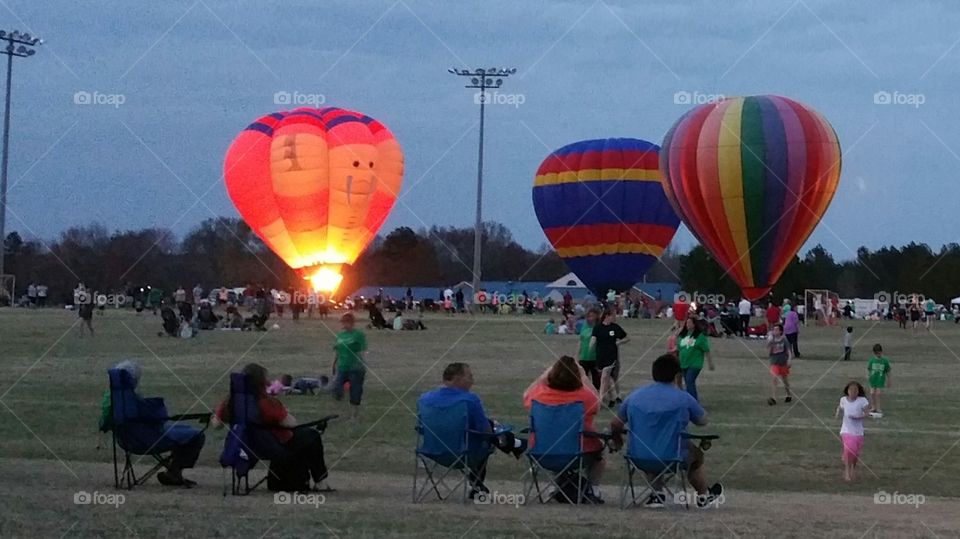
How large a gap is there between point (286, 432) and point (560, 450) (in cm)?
190

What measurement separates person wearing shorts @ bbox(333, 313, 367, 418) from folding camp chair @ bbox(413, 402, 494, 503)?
22.0 ft

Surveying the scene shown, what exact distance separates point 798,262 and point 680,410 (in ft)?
259

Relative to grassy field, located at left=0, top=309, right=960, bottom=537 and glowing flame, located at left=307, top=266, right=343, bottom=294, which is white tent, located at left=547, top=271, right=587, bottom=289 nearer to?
glowing flame, located at left=307, top=266, right=343, bottom=294

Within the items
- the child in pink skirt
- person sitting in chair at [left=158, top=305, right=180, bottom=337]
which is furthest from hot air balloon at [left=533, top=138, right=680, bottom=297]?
the child in pink skirt

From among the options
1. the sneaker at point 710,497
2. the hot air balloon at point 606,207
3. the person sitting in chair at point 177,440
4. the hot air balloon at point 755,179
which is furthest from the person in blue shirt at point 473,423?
the hot air balloon at point 606,207

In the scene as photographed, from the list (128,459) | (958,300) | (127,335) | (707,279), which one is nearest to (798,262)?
(707,279)

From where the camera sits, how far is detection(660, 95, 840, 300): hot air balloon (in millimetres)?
39688

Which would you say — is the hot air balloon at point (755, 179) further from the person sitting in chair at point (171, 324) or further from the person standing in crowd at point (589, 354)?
the person standing in crowd at point (589, 354)

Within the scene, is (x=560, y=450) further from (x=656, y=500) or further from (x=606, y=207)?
(x=606, y=207)

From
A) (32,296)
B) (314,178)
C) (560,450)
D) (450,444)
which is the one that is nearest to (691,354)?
(560,450)

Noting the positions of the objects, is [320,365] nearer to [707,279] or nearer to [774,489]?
[774,489]

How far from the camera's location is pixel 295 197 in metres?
47.6

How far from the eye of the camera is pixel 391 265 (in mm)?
103000

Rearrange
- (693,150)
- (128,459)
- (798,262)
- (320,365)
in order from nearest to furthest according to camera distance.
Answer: (128,459), (320,365), (693,150), (798,262)
